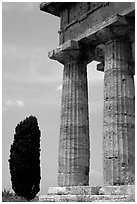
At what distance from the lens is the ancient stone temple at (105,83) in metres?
19.1

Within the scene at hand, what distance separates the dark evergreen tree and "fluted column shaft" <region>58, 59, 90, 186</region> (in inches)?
345

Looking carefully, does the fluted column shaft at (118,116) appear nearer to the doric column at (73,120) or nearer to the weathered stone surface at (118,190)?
the weathered stone surface at (118,190)

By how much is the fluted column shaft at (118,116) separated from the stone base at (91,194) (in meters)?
0.67

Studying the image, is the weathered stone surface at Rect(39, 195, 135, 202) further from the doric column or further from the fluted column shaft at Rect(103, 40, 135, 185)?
the doric column

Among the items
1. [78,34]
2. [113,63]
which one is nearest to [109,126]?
[113,63]

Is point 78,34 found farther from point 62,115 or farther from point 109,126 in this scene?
point 109,126

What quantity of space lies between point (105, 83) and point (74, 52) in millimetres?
3535

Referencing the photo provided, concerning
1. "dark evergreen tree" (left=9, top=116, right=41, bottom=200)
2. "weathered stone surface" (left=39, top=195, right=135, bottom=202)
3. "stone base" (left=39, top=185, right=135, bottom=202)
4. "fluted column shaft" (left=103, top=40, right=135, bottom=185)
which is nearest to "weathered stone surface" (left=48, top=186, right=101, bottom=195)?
"stone base" (left=39, top=185, right=135, bottom=202)

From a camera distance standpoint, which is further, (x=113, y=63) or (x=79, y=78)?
Answer: (x=79, y=78)

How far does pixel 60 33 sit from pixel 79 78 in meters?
3.59

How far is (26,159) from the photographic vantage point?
100 feet

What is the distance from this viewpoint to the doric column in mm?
21641

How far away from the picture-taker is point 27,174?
30250 mm

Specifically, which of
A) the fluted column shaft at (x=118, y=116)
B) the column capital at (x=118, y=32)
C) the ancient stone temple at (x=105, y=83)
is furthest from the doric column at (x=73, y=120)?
the fluted column shaft at (x=118, y=116)
